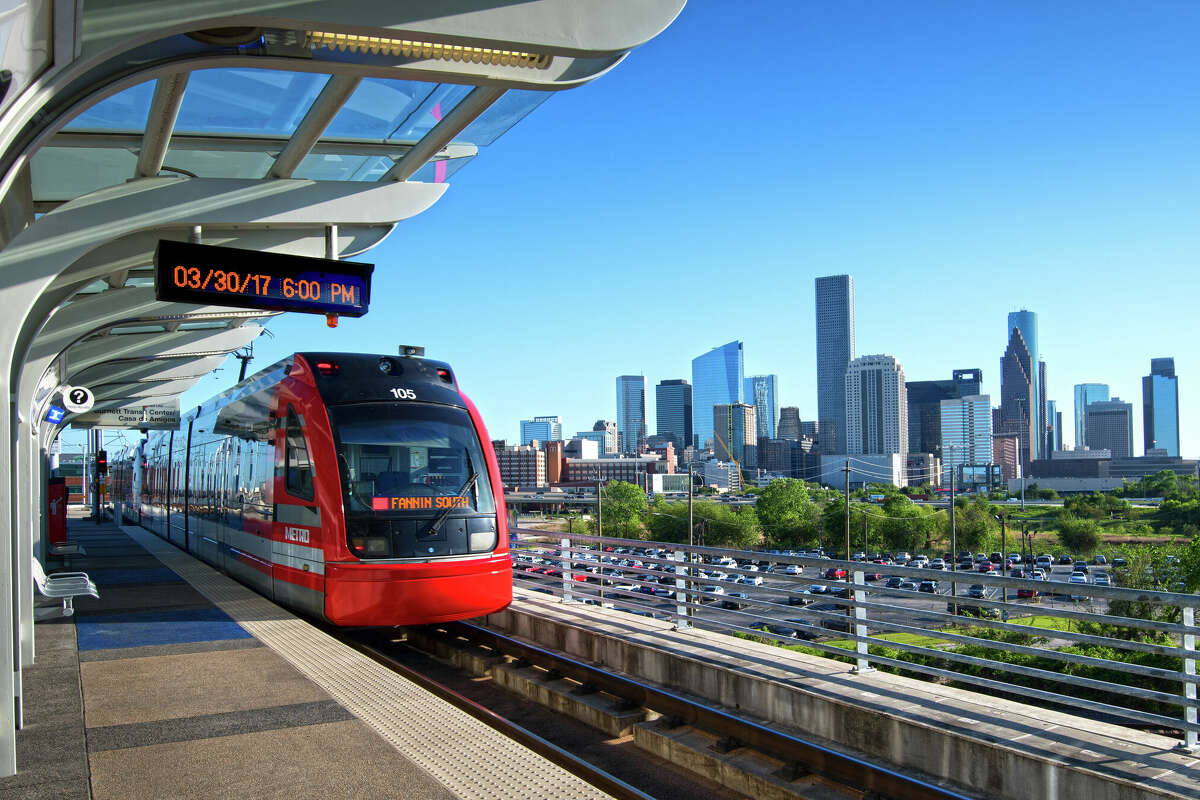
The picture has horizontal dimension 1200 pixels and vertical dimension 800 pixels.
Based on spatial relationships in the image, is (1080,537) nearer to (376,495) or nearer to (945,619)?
(376,495)

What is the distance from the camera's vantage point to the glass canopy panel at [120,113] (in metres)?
6.31

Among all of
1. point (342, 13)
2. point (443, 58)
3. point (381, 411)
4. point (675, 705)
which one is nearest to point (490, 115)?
point (443, 58)

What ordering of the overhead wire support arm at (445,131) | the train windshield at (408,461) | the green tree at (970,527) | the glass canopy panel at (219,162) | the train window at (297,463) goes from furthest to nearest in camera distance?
the green tree at (970,527) < the train window at (297,463) < the train windshield at (408,461) < the glass canopy panel at (219,162) < the overhead wire support arm at (445,131)

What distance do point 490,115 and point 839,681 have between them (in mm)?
5443

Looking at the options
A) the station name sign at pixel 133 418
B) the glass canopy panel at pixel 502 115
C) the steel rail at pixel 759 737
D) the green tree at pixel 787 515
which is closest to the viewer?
the steel rail at pixel 759 737

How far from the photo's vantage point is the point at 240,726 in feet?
19.5

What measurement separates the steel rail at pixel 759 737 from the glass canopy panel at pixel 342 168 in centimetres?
551

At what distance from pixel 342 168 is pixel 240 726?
5404mm

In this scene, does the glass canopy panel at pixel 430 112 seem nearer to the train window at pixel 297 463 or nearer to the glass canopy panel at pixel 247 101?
the glass canopy panel at pixel 247 101

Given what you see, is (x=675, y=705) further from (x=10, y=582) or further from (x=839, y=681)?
(x=10, y=582)

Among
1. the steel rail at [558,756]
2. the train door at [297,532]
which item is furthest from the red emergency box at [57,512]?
the steel rail at [558,756]

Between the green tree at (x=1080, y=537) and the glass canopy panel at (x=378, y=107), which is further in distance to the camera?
the green tree at (x=1080, y=537)

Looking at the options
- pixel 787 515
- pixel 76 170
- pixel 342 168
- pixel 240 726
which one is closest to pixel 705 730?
pixel 240 726

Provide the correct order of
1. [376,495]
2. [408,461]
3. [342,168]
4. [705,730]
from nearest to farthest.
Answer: [705,730] → [342,168] → [376,495] → [408,461]
